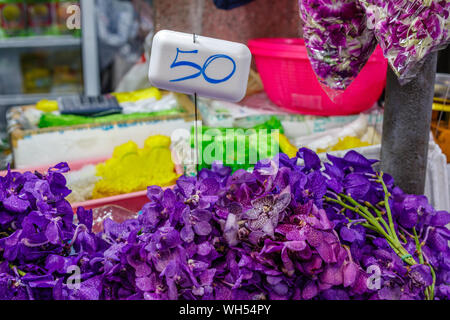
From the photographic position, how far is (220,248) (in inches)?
26.2

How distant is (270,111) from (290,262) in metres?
1.03

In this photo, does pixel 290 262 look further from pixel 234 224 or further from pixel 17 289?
pixel 17 289

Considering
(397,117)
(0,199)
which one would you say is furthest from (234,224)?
(397,117)

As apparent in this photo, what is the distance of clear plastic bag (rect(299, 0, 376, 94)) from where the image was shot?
0.79 meters

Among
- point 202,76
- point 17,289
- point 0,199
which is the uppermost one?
point 202,76

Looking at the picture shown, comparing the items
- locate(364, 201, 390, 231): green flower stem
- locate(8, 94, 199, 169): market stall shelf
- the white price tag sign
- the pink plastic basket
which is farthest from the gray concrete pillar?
locate(8, 94, 199, 169): market stall shelf

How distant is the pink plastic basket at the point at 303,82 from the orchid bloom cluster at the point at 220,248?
76cm

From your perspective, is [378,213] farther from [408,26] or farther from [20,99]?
[20,99]

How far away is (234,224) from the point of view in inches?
25.5

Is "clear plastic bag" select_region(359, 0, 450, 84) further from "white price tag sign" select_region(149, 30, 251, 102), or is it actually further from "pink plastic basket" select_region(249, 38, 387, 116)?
"pink plastic basket" select_region(249, 38, 387, 116)

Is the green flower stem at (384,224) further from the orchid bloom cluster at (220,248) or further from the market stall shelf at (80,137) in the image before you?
the market stall shelf at (80,137)

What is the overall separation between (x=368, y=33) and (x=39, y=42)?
270cm

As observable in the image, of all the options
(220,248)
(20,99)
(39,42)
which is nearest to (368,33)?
(220,248)

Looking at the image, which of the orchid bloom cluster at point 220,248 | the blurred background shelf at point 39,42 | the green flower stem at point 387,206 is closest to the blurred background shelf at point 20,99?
the blurred background shelf at point 39,42
